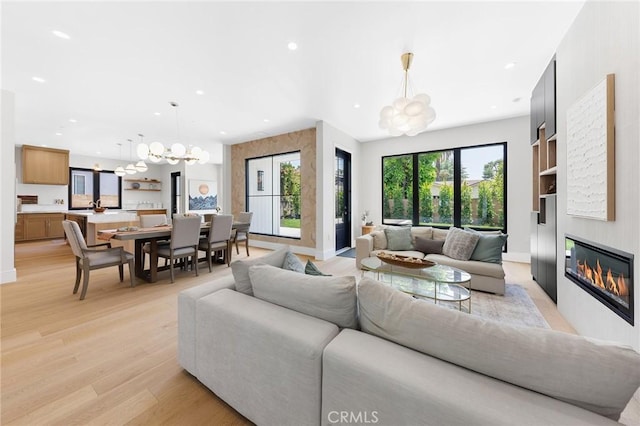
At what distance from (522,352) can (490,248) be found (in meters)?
3.06

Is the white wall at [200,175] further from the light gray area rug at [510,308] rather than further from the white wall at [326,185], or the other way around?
the light gray area rug at [510,308]

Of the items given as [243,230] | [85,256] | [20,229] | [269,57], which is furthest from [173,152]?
[20,229]

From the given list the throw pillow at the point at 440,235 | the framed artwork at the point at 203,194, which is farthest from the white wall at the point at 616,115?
the framed artwork at the point at 203,194

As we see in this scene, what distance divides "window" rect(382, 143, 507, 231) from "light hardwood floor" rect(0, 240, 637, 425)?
6.95 feet

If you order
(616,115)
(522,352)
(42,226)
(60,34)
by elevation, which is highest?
(60,34)

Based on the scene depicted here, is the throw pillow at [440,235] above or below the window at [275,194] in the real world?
below

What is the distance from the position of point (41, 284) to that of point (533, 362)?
532 centimetres

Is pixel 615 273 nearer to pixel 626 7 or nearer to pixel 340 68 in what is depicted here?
pixel 626 7

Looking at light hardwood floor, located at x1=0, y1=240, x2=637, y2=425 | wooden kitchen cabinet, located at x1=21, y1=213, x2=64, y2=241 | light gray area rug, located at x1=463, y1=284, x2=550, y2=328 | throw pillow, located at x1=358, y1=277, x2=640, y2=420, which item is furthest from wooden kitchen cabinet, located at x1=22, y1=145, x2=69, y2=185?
light gray area rug, located at x1=463, y1=284, x2=550, y2=328

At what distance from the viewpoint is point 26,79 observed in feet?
10.9

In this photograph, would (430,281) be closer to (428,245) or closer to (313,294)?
(428,245)

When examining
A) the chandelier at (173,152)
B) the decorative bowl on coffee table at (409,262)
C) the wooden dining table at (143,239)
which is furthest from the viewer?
the chandelier at (173,152)

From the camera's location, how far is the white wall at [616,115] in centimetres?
156

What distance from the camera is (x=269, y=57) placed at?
9.50 ft
